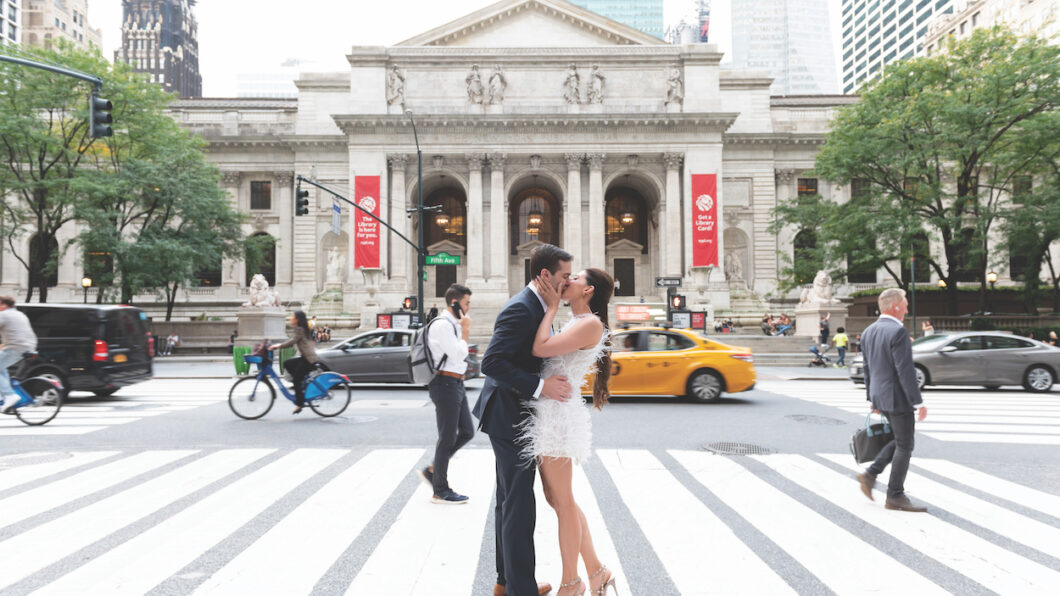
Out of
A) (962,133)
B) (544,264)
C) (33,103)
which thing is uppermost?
(33,103)

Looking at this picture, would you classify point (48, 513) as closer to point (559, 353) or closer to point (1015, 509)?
point (559, 353)

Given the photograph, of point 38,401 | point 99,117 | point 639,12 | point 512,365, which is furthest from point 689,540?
point 639,12

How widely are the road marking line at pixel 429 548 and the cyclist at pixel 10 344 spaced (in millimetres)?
7428

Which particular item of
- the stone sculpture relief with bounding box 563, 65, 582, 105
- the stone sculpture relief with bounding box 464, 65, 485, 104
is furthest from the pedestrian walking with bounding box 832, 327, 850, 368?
the stone sculpture relief with bounding box 464, 65, 485, 104

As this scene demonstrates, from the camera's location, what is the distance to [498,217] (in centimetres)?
4222

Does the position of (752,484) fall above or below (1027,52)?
below

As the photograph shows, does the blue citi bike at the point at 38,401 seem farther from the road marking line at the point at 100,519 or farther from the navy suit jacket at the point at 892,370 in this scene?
the navy suit jacket at the point at 892,370

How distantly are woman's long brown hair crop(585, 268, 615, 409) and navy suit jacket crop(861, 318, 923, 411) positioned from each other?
10.5 ft

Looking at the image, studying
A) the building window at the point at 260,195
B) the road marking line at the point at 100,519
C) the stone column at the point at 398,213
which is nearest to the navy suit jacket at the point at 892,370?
the road marking line at the point at 100,519

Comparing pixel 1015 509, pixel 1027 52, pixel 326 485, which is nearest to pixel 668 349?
pixel 1015 509

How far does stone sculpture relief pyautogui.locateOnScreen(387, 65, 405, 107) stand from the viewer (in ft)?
139

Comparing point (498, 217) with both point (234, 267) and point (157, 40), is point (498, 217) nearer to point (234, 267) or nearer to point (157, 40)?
point (234, 267)

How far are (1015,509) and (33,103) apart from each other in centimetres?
3746

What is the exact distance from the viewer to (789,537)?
4.68 meters
